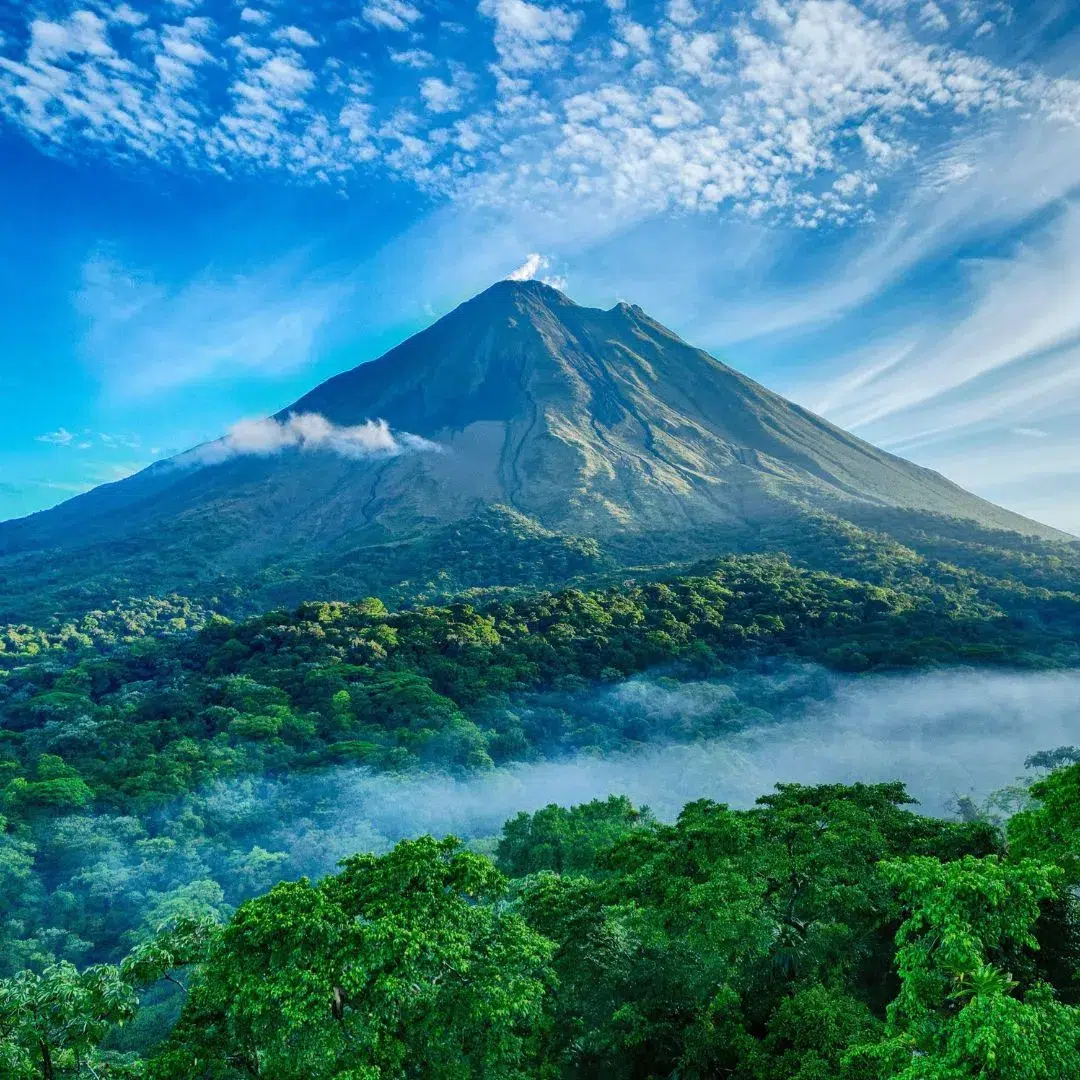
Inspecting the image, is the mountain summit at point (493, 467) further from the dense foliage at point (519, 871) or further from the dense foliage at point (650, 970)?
the dense foliage at point (650, 970)

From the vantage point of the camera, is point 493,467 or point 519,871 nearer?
point 519,871

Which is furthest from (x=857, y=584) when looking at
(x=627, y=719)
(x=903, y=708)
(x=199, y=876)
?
(x=199, y=876)

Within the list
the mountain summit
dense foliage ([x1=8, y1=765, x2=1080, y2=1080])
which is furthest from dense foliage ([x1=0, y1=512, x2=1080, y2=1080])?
the mountain summit

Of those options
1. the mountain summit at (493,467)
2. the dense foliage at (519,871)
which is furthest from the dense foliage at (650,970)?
the mountain summit at (493,467)

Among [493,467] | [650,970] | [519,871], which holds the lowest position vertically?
[519,871]

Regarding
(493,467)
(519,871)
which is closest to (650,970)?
(519,871)

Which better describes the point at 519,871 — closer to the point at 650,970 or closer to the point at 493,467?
the point at 650,970
